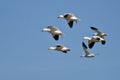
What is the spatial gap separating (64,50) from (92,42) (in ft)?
15.1

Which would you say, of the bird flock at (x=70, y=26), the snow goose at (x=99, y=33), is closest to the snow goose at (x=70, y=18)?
the bird flock at (x=70, y=26)

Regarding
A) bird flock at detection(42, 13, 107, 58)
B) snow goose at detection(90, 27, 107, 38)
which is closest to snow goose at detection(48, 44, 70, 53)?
bird flock at detection(42, 13, 107, 58)

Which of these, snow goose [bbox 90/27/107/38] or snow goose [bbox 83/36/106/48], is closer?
snow goose [bbox 83/36/106/48]

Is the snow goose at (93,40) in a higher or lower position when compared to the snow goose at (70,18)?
lower

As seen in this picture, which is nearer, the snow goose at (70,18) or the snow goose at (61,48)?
the snow goose at (61,48)

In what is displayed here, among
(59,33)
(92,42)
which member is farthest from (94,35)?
(59,33)

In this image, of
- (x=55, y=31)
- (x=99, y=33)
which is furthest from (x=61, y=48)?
(x=99, y=33)


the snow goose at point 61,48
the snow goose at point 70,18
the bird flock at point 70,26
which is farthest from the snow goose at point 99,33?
the snow goose at point 61,48

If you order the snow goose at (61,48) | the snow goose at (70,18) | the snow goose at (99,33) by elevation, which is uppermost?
the snow goose at (70,18)

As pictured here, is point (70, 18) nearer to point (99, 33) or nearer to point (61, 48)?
point (61, 48)

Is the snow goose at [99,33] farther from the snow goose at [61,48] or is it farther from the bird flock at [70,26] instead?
the snow goose at [61,48]

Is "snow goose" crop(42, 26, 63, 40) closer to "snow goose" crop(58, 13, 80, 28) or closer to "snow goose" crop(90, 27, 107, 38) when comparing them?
"snow goose" crop(58, 13, 80, 28)

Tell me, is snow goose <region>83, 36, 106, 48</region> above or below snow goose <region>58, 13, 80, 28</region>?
below

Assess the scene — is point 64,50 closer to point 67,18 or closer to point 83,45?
point 67,18
